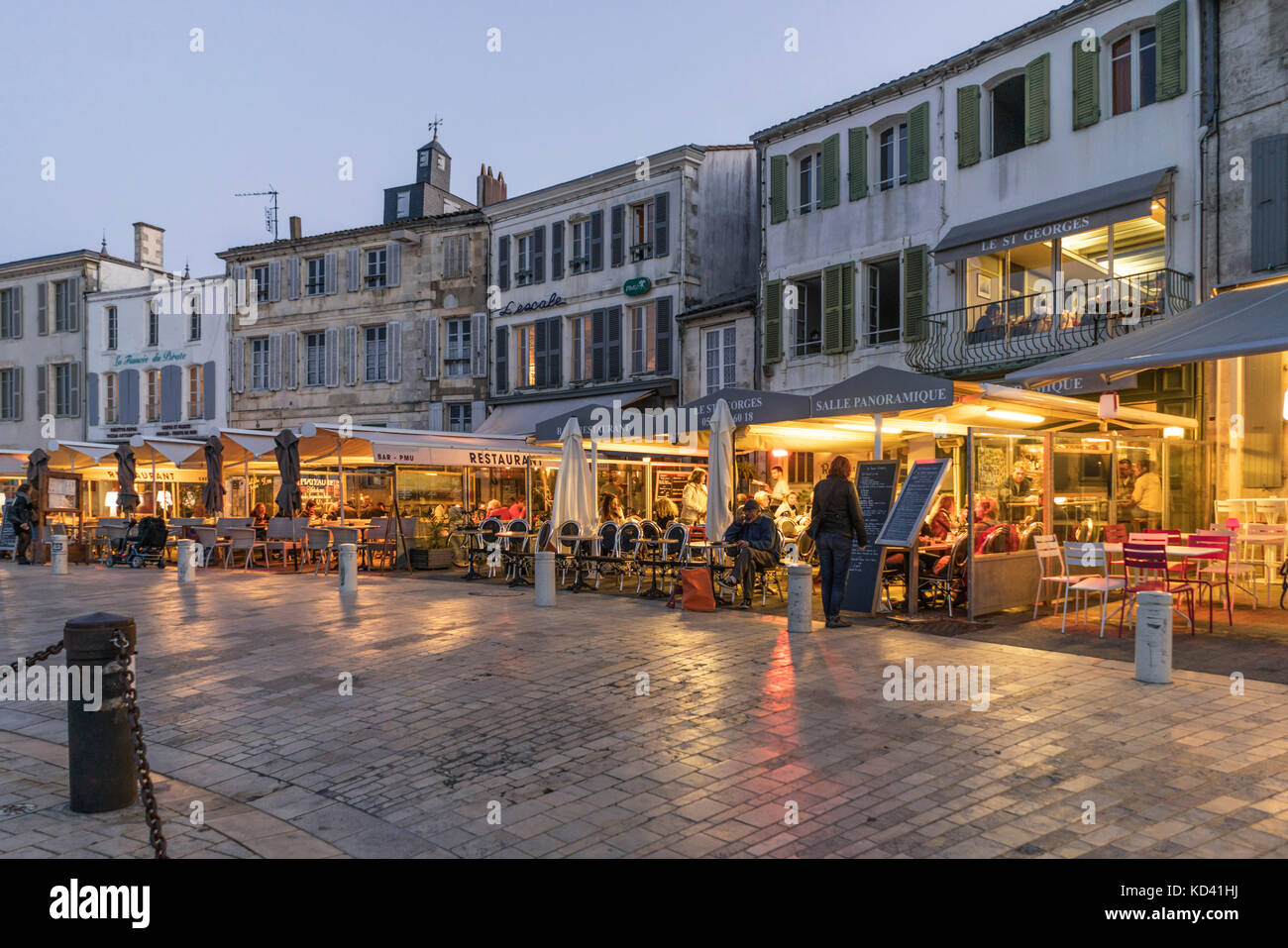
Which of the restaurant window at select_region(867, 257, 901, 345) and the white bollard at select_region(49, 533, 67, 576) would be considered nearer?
the white bollard at select_region(49, 533, 67, 576)

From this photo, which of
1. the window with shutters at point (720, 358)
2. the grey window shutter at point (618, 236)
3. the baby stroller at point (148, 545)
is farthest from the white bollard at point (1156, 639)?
the grey window shutter at point (618, 236)

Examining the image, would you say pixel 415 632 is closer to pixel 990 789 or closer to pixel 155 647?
pixel 155 647

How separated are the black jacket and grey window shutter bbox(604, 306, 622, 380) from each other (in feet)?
48.0

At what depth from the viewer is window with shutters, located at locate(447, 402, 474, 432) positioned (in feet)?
90.2

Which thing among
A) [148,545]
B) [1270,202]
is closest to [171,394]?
[148,545]

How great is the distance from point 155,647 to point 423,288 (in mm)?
20441

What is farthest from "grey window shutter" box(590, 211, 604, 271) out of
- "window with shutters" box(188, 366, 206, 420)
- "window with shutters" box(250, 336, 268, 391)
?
"window with shutters" box(188, 366, 206, 420)

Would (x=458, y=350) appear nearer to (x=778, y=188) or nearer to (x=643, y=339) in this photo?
(x=643, y=339)

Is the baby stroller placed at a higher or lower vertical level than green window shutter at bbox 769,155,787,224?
lower

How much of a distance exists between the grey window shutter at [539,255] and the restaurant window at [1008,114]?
1281cm

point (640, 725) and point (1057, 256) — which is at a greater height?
point (1057, 256)

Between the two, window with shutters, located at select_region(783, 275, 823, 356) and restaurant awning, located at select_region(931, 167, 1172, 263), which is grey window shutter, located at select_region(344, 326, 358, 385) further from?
restaurant awning, located at select_region(931, 167, 1172, 263)
